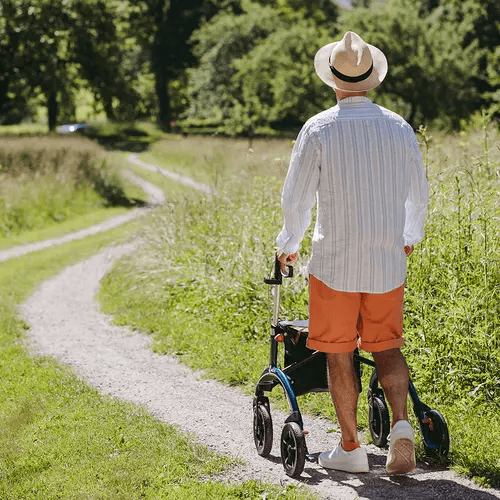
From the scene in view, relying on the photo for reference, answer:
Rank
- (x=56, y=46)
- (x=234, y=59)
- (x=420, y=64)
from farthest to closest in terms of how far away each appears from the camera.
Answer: (x=234, y=59) → (x=420, y=64) → (x=56, y=46)

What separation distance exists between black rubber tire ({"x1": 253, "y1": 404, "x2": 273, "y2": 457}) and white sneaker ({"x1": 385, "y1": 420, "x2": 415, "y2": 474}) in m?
0.83

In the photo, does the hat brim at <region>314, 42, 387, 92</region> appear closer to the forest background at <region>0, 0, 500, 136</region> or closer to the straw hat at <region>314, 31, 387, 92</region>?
the straw hat at <region>314, 31, 387, 92</region>

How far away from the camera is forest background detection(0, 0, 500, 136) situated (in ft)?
71.7

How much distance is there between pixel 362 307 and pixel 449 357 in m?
1.80

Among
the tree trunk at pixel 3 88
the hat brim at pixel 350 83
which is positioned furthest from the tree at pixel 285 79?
the hat brim at pixel 350 83

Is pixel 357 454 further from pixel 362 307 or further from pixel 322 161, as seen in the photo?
pixel 322 161

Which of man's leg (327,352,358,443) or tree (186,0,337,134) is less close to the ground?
tree (186,0,337,134)

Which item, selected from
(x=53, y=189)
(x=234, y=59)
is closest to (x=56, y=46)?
(x=53, y=189)

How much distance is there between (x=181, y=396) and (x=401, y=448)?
98.3 inches

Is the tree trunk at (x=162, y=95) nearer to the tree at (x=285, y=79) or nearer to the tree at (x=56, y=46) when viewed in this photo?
the tree at (x=285, y=79)

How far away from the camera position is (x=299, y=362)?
4.39 meters

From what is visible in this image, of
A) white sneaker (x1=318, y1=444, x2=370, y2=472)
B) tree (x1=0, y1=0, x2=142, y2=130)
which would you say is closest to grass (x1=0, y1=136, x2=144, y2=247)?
tree (x1=0, y1=0, x2=142, y2=130)

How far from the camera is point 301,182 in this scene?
150 inches

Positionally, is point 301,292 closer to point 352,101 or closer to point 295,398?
point 295,398
